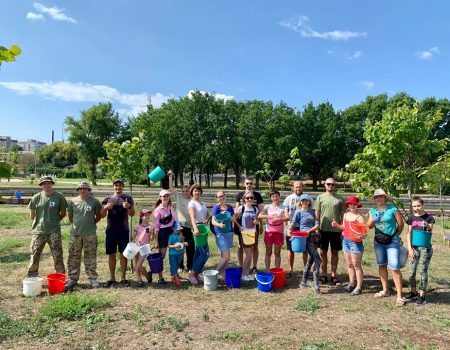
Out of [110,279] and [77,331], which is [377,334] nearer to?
[77,331]

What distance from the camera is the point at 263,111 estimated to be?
4594cm

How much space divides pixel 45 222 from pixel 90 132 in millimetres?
45223

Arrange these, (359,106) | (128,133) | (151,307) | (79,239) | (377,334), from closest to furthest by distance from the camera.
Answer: (377,334)
(151,307)
(79,239)
(359,106)
(128,133)

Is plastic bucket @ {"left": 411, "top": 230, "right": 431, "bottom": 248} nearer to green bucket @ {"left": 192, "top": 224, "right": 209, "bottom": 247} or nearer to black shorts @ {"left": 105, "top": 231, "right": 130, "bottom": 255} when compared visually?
green bucket @ {"left": 192, "top": 224, "right": 209, "bottom": 247}

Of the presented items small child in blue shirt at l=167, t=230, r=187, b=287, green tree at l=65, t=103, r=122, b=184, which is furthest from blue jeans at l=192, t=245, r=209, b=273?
green tree at l=65, t=103, r=122, b=184

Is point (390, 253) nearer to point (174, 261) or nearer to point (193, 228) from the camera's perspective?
point (193, 228)

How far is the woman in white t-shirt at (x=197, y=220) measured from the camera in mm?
7000

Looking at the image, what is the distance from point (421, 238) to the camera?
242 inches

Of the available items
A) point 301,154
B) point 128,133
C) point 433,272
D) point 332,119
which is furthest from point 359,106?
point 433,272

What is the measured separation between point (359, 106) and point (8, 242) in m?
43.8

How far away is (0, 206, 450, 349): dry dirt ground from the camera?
4793 mm

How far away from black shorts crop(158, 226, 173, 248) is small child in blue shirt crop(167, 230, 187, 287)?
10 centimetres

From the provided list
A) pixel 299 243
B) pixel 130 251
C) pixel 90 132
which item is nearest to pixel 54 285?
pixel 130 251

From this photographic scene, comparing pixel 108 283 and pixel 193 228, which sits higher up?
pixel 193 228
